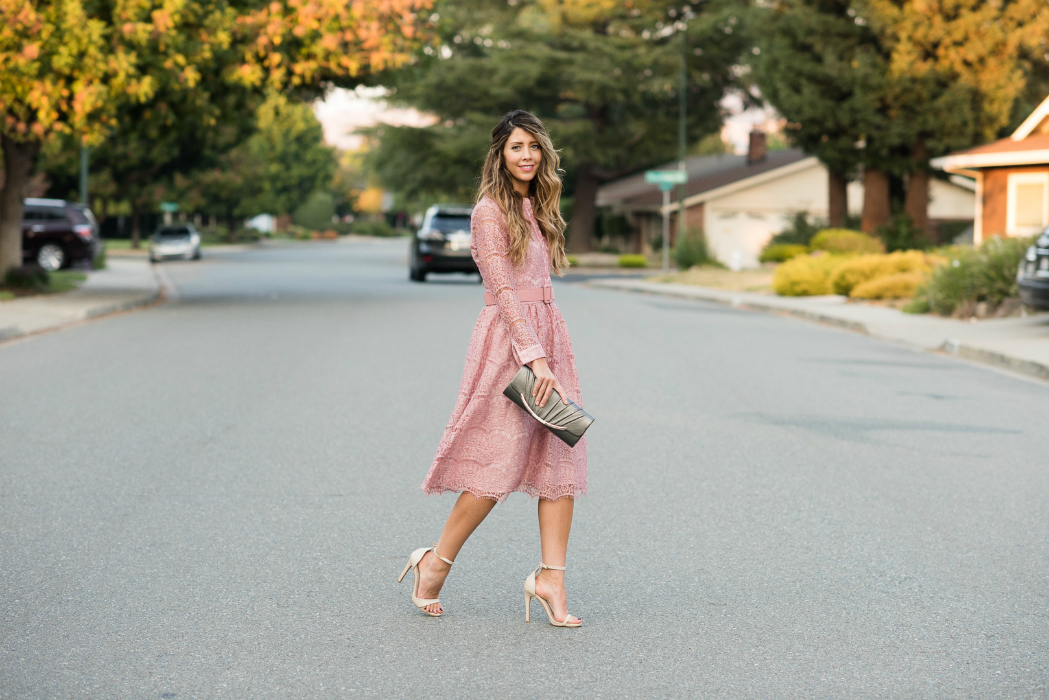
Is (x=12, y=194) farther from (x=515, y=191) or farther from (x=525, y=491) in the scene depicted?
(x=525, y=491)

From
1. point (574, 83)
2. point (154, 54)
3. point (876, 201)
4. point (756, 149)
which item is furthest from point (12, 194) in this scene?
point (756, 149)

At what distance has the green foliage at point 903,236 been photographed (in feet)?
115

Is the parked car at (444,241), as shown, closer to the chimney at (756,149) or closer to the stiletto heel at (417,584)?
the stiletto heel at (417,584)

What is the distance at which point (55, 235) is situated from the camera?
33.2 meters

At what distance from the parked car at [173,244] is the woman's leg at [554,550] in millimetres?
44721

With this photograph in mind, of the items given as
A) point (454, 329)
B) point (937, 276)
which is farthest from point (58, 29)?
point (937, 276)

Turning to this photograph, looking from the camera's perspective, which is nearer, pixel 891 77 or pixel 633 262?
pixel 891 77

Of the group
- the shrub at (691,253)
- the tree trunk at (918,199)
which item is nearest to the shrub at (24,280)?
the shrub at (691,253)

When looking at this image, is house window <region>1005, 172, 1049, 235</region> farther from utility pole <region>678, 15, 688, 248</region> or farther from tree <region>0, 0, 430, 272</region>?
tree <region>0, 0, 430, 272</region>

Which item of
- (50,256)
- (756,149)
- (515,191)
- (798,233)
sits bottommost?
(50,256)

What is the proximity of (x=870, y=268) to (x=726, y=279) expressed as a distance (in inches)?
315

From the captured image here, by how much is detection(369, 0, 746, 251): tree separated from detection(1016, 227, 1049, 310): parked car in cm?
3013

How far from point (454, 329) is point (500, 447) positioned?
12.1 metres

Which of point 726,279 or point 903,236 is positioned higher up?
point 903,236
